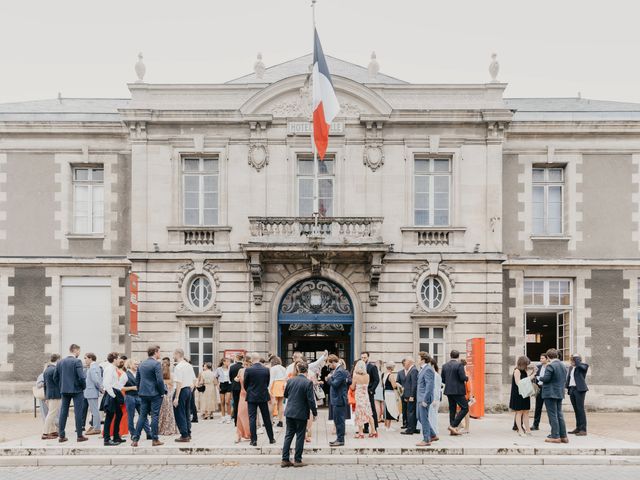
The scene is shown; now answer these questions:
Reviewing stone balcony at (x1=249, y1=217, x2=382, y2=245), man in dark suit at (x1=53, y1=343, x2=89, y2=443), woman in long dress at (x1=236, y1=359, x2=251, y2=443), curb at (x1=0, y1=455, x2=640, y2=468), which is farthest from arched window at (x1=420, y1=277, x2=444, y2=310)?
man in dark suit at (x1=53, y1=343, x2=89, y2=443)

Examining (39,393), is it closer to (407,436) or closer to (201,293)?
(201,293)

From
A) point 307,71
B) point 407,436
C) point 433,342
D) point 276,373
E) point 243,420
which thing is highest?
point 307,71

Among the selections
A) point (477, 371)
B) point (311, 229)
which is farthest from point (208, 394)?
point (477, 371)

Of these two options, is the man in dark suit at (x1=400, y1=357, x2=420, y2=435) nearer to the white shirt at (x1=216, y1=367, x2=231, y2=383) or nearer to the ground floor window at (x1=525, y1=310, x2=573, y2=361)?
the white shirt at (x1=216, y1=367, x2=231, y2=383)

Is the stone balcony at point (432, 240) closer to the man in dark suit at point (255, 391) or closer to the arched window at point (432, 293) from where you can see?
the arched window at point (432, 293)

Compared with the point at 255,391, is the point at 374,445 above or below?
below

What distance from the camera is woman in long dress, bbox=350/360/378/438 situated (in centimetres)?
1544

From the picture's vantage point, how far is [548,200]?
22719 mm

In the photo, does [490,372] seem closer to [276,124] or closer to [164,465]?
[276,124]

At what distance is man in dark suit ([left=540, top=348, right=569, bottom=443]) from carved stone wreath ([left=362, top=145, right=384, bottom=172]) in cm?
832

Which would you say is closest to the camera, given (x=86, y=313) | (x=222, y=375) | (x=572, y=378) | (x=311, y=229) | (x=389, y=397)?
(x=572, y=378)

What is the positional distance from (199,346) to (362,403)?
23.9 feet

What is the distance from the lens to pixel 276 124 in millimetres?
21688

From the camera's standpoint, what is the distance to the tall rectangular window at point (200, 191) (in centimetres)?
2194
